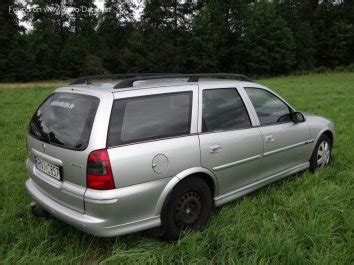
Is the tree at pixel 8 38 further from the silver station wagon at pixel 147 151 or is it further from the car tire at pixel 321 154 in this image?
the silver station wagon at pixel 147 151

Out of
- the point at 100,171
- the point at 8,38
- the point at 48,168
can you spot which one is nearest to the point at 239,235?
the point at 100,171

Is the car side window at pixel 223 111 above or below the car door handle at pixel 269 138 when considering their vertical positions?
above

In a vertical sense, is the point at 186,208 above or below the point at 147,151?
below

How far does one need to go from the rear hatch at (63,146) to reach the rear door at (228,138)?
1.17 m

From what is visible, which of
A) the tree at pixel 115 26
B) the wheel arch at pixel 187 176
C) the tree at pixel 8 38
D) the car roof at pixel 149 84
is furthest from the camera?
the tree at pixel 115 26

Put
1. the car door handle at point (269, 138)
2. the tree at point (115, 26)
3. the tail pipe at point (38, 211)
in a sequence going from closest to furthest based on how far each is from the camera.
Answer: the tail pipe at point (38, 211), the car door handle at point (269, 138), the tree at point (115, 26)

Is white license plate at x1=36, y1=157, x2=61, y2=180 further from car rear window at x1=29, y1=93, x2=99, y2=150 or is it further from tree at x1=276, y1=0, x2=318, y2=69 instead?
tree at x1=276, y1=0, x2=318, y2=69

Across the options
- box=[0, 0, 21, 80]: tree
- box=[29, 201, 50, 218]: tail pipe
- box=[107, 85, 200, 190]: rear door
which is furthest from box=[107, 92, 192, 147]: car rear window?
box=[0, 0, 21, 80]: tree

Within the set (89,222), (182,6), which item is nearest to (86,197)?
(89,222)

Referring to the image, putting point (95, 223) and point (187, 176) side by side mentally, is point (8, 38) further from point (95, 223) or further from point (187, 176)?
point (95, 223)

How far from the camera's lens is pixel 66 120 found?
11.1ft

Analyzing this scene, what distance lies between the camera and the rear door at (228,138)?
371 centimetres

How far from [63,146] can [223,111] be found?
178 cm

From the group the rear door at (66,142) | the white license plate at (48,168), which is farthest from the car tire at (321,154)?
the white license plate at (48,168)
